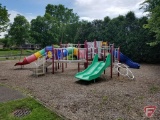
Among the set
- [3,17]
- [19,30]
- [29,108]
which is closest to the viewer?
[29,108]

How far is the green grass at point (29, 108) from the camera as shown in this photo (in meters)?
4.70

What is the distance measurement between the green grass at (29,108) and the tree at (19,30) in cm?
3948

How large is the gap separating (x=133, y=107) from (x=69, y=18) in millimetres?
50996

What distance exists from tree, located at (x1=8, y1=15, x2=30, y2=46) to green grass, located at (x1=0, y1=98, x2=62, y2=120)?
1554 inches

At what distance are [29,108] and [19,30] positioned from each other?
4007cm

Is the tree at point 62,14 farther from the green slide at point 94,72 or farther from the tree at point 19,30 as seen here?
the green slide at point 94,72

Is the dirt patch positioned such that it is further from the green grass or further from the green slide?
the green slide

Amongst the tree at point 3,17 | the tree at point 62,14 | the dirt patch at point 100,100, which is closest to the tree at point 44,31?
the tree at point 62,14

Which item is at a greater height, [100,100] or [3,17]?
[3,17]

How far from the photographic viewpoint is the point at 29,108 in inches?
211

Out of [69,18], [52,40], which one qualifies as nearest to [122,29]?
[52,40]

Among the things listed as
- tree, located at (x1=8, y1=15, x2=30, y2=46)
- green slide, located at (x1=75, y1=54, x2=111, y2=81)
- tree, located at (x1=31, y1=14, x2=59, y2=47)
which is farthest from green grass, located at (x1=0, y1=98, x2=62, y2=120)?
tree, located at (x1=31, y1=14, x2=59, y2=47)

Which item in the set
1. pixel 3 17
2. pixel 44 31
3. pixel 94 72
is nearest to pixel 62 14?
pixel 44 31

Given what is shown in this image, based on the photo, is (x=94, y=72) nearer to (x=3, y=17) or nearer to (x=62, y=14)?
(x=3, y=17)
